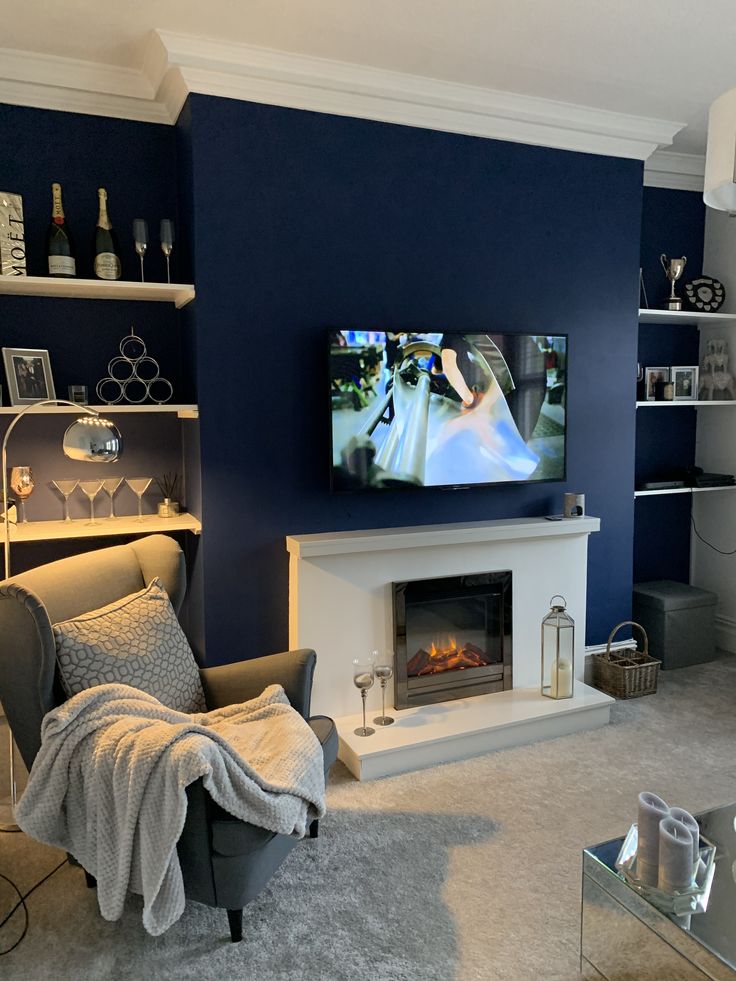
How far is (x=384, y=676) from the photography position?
3.29 m

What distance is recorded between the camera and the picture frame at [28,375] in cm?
333

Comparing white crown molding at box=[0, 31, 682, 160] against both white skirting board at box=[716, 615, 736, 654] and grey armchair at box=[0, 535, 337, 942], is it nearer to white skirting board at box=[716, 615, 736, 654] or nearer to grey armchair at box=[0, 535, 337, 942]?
grey armchair at box=[0, 535, 337, 942]

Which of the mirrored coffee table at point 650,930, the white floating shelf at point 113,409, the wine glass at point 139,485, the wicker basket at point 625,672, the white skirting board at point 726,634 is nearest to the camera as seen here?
the mirrored coffee table at point 650,930

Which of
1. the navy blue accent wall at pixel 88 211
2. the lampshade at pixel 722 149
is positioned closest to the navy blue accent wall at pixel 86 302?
the navy blue accent wall at pixel 88 211

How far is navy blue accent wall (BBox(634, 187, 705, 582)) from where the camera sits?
15.3 ft

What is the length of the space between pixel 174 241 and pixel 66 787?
243cm

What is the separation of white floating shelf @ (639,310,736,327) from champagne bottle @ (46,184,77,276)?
287 centimetres

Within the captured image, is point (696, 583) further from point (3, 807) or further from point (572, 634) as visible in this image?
point (3, 807)

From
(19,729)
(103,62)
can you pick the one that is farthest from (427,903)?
(103,62)

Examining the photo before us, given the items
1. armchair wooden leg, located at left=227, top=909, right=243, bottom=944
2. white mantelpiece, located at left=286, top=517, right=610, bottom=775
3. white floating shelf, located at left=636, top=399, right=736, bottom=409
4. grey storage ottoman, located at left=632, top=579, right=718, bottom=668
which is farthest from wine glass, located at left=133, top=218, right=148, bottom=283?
grey storage ottoman, located at left=632, top=579, right=718, bottom=668

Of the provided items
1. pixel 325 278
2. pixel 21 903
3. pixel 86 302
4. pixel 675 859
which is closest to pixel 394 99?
pixel 325 278

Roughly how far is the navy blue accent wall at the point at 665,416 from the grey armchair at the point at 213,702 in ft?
9.45

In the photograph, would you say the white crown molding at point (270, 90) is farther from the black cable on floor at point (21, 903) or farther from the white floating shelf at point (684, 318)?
the black cable on floor at point (21, 903)

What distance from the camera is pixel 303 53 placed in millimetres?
3111
